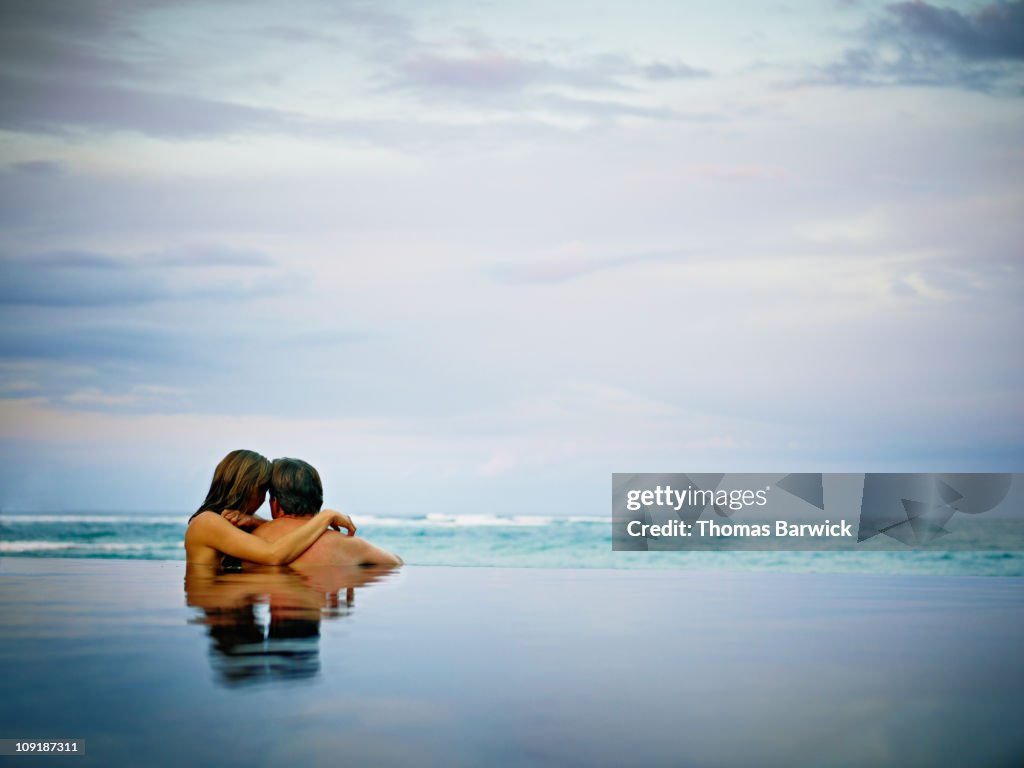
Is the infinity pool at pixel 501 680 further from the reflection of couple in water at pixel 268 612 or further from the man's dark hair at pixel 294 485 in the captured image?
the man's dark hair at pixel 294 485

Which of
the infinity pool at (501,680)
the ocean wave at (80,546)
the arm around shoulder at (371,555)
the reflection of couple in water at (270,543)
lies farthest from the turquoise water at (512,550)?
the infinity pool at (501,680)

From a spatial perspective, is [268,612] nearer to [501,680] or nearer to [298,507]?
[501,680]

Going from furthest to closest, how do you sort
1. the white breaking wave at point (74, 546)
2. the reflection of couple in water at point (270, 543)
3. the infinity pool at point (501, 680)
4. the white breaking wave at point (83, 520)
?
the white breaking wave at point (83, 520) → the white breaking wave at point (74, 546) → the reflection of couple in water at point (270, 543) → the infinity pool at point (501, 680)

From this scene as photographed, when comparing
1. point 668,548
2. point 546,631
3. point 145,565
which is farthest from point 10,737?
point 668,548

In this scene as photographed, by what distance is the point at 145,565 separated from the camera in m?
7.87

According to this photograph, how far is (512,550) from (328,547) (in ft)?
51.3

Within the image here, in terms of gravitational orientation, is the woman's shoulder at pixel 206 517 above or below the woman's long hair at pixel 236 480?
below

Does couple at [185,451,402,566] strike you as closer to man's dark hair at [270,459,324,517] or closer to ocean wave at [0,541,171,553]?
man's dark hair at [270,459,324,517]

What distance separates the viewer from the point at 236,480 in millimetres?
5469

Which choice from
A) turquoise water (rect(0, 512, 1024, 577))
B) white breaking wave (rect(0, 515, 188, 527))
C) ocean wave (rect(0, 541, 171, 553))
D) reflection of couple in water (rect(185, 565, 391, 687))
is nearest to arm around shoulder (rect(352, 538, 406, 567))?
reflection of couple in water (rect(185, 565, 391, 687))

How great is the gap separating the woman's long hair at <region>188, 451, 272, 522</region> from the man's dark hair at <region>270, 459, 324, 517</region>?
→ 0.08 metres

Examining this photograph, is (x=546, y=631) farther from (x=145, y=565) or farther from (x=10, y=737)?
(x=145, y=565)

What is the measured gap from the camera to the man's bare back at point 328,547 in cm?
573

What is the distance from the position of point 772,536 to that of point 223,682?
942 inches
